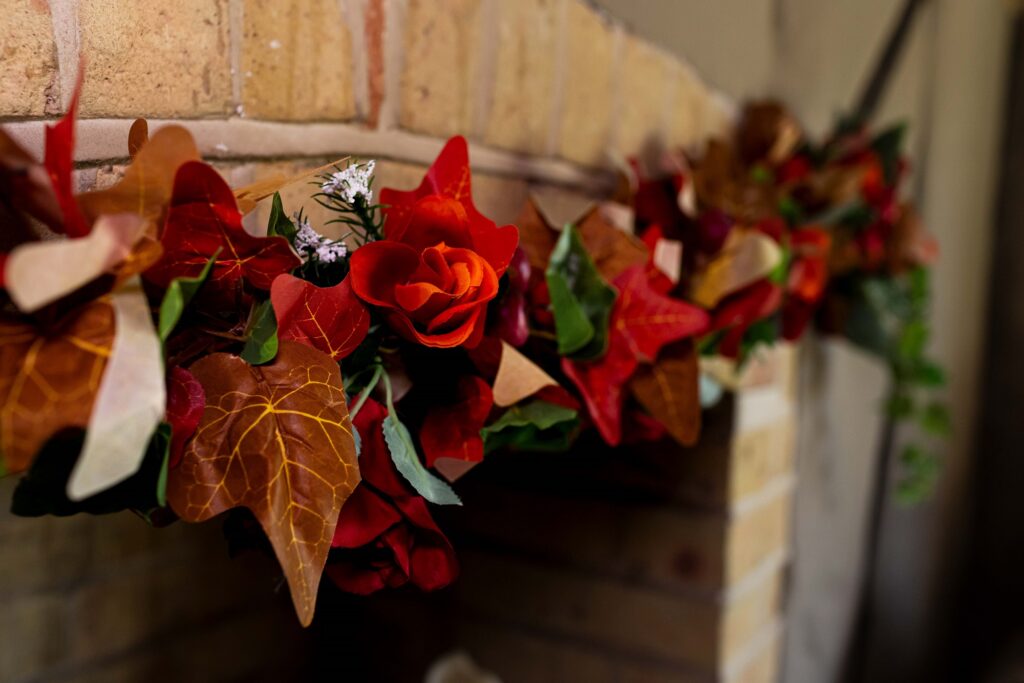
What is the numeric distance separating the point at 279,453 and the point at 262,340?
50 mm

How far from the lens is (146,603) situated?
100 cm

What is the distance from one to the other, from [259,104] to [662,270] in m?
0.29

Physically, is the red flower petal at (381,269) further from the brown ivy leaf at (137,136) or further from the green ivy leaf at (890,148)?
the green ivy leaf at (890,148)

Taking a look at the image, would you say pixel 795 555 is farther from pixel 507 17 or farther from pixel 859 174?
pixel 507 17

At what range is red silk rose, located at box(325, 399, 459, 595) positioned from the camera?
1.36 ft

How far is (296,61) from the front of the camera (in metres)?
0.52

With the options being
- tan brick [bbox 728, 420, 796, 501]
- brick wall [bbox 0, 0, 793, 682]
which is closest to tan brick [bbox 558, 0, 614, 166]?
brick wall [bbox 0, 0, 793, 682]

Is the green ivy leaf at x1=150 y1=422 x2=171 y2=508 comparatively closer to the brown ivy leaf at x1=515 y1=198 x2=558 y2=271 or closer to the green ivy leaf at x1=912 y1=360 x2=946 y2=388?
the brown ivy leaf at x1=515 y1=198 x2=558 y2=271

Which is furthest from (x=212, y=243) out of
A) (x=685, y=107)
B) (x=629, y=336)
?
(x=685, y=107)

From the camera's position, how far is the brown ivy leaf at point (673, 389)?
1.86 feet

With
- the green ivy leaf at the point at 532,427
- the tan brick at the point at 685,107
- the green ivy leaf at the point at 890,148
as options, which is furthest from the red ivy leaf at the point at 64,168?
the green ivy leaf at the point at 890,148

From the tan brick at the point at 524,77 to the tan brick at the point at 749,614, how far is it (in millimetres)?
560

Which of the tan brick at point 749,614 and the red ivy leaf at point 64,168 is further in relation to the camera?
the tan brick at point 749,614

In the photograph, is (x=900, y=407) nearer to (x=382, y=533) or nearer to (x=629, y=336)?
(x=629, y=336)
